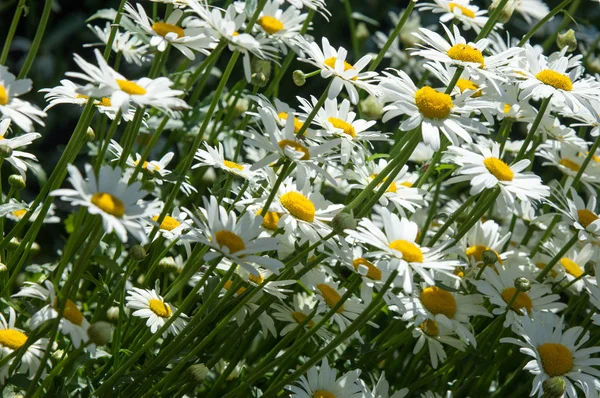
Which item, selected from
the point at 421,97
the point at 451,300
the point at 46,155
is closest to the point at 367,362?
the point at 451,300

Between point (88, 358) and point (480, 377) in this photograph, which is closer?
point (88, 358)

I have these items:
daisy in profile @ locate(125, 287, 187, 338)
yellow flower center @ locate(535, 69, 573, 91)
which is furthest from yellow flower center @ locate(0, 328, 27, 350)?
yellow flower center @ locate(535, 69, 573, 91)

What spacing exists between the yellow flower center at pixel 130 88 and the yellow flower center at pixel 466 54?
1.56 ft

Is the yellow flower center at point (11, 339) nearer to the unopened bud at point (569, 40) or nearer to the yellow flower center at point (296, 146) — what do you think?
the yellow flower center at point (296, 146)

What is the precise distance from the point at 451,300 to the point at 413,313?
13cm

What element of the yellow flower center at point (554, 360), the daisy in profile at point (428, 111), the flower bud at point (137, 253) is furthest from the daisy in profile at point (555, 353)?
the flower bud at point (137, 253)

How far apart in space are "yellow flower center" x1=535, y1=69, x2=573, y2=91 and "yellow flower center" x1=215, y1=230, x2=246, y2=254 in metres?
0.55

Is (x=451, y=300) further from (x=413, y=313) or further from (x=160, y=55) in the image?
(x=160, y=55)

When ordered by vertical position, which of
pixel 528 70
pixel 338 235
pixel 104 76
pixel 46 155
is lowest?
pixel 46 155

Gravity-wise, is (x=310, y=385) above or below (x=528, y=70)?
below

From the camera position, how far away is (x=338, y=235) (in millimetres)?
1037

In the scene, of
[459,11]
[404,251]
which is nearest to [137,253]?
[404,251]

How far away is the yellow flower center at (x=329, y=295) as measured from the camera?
1.18 m

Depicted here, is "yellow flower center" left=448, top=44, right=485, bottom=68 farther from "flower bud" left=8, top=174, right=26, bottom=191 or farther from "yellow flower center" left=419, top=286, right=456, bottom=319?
"flower bud" left=8, top=174, right=26, bottom=191
